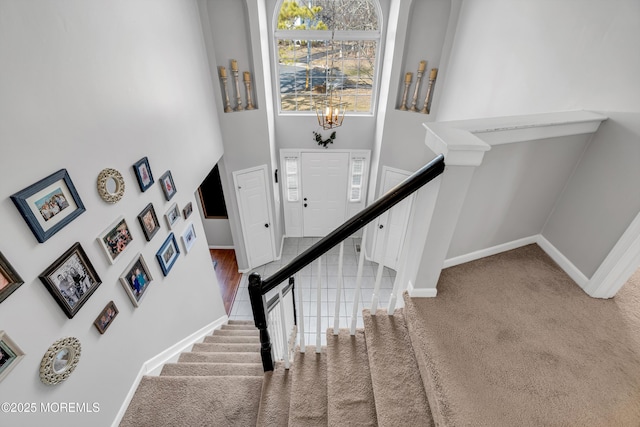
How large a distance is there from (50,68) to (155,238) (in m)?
1.23

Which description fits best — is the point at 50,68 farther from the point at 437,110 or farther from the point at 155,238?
the point at 437,110

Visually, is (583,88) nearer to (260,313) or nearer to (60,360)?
(260,313)

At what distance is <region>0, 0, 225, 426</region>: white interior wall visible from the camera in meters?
1.22

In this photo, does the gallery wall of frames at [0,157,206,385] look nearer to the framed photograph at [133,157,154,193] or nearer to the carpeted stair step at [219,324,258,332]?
the framed photograph at [133,157,154,193]

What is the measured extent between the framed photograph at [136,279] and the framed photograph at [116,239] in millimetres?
132

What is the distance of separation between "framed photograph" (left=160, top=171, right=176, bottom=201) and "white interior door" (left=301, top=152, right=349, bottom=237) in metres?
2.83

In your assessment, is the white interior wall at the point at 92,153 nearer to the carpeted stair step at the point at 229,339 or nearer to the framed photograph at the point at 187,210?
the framed photograph at the point at 187,210

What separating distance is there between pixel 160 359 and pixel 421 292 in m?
2.04

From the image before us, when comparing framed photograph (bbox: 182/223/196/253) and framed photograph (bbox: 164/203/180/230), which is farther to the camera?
framed photograph (bbox: 182/223/196/253)

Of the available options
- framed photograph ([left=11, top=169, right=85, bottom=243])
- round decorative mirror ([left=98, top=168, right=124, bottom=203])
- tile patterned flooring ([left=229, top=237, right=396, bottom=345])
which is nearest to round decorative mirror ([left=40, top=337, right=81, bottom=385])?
framed photograph ([left=11, top=169, right=85, bottom=243])

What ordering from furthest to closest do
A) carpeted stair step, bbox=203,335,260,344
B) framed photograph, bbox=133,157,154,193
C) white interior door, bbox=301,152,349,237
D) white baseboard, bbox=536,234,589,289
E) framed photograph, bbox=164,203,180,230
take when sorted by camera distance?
white interior door, bbox=301,152,349,237, carpeted stair step, bbox=203,335,260,344, framed photograph, bbox=164,203,180,230, framed photograph, bbox=133,157,154,193, white baseboard, bbox=536,234,589,289

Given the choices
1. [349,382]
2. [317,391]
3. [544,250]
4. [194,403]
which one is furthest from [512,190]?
[194,403]

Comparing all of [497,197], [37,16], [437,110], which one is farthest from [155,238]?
[437,110]

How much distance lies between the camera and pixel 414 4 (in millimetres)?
3707
